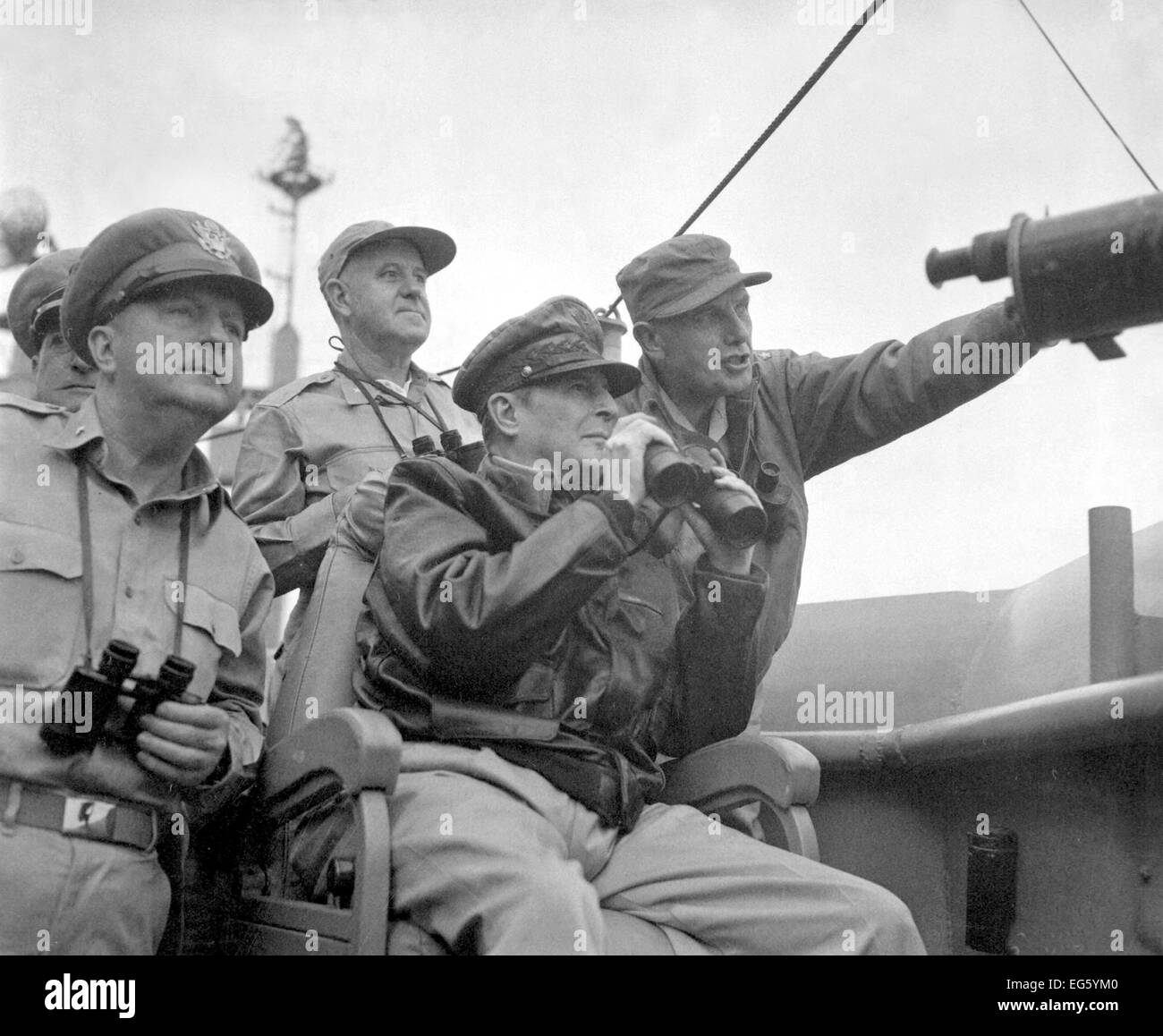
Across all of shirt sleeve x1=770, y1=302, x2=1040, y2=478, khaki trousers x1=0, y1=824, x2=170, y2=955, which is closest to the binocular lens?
khaki trousers x1=0, y1=824, x2=170, y2=955

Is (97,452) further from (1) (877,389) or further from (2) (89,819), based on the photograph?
(1) (877,389)

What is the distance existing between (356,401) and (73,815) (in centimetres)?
161

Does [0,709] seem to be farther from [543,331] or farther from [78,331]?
[543,331]

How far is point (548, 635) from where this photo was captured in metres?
2.28

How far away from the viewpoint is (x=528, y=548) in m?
2.23

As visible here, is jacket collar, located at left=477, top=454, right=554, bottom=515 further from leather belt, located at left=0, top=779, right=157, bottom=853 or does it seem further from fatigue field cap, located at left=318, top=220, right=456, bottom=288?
fatigue field cap, located at left=318, top=220, right=456, bottom=288

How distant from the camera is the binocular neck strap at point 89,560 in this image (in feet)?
7.20

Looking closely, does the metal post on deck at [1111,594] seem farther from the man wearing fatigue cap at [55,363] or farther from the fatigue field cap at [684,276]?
the man wearing fatigue cap at [55,363]

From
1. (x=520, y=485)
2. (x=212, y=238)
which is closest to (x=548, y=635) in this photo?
(x=520, y=485)

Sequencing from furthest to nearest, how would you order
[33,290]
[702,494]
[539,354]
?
[33,290] → [539,354] → [702,494]

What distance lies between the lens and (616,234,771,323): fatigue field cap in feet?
10.1

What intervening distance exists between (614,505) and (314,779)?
2.04 ft

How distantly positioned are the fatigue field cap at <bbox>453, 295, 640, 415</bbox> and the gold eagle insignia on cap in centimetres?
47

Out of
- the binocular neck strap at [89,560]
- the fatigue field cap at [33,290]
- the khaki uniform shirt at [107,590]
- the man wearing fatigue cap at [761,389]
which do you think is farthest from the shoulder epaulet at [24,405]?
the man wearing fatigue cap at [761,389]
